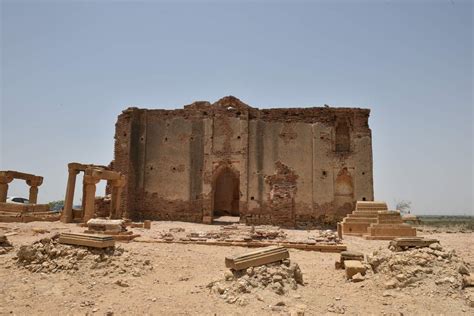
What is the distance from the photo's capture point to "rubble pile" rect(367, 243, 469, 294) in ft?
22.4

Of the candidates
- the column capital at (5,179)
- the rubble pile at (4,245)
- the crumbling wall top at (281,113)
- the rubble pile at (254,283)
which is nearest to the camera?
the rubble pile at (254,283)

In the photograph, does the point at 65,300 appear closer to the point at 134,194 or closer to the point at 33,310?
the point at 33,310

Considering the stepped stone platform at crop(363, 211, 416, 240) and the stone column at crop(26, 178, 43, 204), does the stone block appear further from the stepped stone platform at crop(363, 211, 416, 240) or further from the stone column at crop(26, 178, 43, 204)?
the stone column at crop(26, 178, 43, 204)

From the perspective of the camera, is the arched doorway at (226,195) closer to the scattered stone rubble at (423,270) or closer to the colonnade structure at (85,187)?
the colonnade structure at (85,187)

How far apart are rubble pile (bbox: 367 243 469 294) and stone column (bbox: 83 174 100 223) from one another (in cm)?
1290

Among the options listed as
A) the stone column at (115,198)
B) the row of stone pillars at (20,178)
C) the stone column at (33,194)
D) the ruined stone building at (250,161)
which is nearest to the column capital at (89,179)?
the stone column at (115,198)

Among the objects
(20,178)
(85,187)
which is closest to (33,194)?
(20,178)

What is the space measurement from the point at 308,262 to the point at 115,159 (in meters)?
16.4

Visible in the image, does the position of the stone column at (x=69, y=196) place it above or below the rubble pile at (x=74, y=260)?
above

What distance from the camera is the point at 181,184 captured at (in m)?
23.0

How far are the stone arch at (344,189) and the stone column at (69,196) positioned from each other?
13.7 m

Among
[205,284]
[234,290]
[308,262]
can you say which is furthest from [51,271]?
[308,262]

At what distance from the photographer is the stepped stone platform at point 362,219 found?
16.2 meters

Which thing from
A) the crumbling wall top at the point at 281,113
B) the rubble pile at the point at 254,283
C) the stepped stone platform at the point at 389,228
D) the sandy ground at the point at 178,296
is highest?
the crumbling wall top at the point at 281,113
